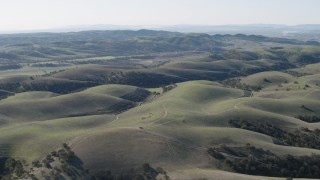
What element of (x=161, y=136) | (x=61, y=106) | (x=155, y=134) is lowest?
(x=61, y=106)

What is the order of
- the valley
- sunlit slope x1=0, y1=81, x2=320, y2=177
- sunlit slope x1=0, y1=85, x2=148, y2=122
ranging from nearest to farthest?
the valley
sunlit slope x1=0, y1=81, x2=320, y2=177
sunlit slope x1=0, y1=85, x2=148, y2=122

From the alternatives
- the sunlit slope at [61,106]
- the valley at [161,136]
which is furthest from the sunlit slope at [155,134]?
the sunlit slope at [61,106]

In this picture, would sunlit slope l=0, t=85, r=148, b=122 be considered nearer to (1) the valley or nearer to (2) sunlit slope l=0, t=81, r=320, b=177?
(1) the valley

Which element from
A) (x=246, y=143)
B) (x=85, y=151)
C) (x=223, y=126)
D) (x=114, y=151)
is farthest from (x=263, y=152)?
(x=85, y=151)

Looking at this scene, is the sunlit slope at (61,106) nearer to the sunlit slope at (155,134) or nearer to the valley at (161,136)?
the valley at (161,136)

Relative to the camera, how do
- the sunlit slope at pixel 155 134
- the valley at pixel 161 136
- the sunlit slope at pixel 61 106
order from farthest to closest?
the sunlit slope at pixel 61 106, the sunlit slope at pixel 155 134, the valley at pixel 161 136

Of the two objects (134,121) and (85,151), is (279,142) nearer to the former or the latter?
(134,121)

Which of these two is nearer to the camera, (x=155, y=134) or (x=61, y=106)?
(x=155, y=134)

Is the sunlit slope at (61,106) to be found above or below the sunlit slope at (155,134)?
below

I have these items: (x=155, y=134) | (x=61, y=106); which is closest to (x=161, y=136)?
(x=155, y=134)

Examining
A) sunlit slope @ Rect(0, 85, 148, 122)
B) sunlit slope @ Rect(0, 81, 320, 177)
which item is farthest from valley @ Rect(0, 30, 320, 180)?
sunlit slope @ Rect(0, 85, 148, 122)

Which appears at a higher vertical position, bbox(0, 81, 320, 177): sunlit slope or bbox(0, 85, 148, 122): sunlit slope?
bbox(0, 81, 320, 177): sunlit slope

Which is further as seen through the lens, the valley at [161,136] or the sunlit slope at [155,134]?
the sunlit slope at [155,134]

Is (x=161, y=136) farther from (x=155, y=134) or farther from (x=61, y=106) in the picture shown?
(x=61, y=106)
